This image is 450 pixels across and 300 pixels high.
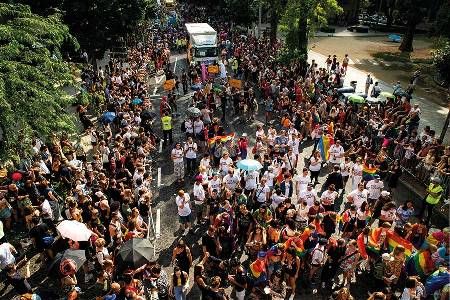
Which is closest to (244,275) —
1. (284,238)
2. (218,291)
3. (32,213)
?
(218,291)

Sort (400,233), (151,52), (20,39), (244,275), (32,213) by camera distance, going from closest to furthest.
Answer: (244,275) < (400,233) < (32,213) < (20,39) < (151,52)

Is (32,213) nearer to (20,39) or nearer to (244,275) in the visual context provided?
(20,39)

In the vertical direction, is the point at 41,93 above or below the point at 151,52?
above

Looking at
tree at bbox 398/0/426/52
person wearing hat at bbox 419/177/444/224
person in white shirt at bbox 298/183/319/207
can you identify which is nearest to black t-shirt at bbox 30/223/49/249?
person in white shirt at bbox 298/183/319/207

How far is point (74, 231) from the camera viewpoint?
31.1 ft

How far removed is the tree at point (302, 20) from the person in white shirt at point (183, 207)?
63.4ft

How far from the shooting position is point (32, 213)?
10.8 meters

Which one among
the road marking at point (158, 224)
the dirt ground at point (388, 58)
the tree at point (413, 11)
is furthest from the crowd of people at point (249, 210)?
the tree at point (413, 11)

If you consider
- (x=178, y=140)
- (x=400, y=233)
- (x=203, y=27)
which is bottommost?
(x=178, y=140)

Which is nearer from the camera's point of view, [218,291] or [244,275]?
[218,291]

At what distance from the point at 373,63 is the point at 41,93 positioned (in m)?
31.4

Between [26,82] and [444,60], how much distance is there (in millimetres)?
27011

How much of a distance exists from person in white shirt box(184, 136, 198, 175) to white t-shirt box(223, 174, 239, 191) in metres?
3.06

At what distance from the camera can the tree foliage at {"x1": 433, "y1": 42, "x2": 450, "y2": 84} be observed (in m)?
27.0
